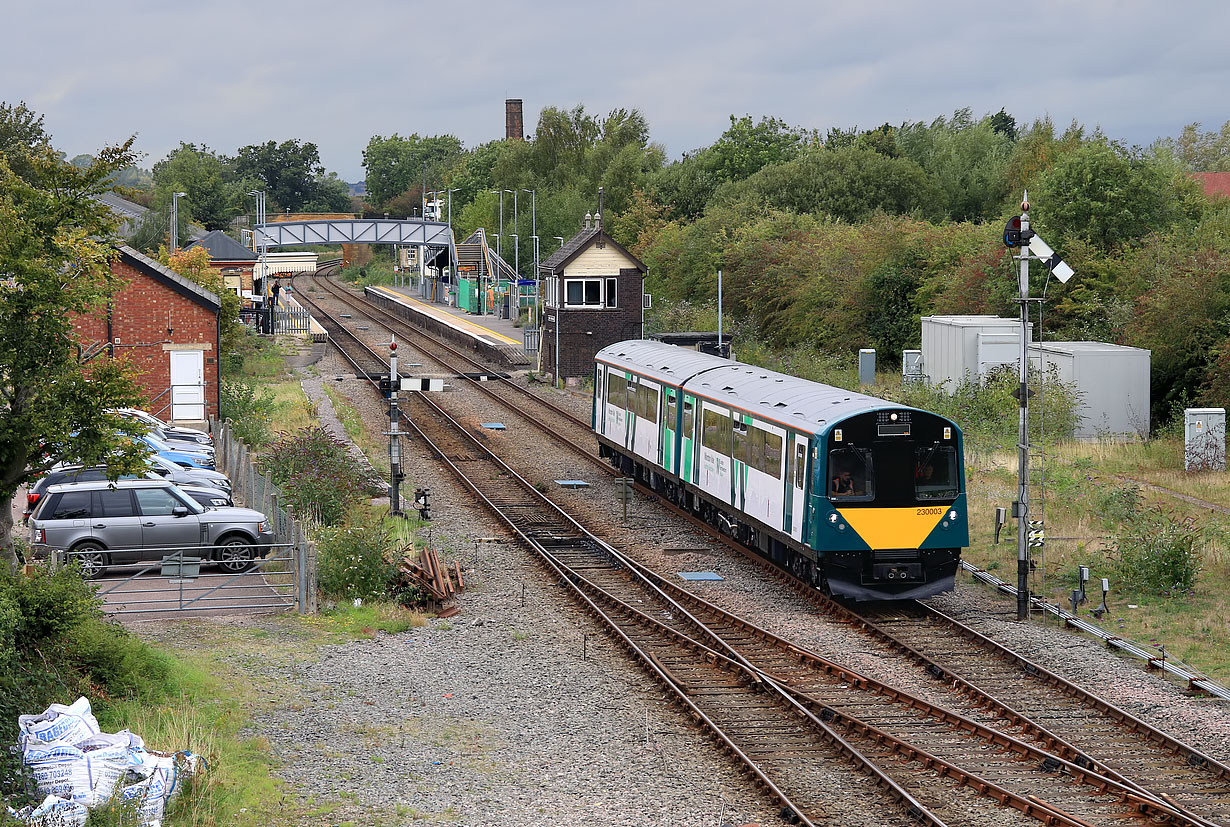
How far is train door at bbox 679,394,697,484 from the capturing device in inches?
957

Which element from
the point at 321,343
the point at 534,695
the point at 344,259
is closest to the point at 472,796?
the point at 534,695

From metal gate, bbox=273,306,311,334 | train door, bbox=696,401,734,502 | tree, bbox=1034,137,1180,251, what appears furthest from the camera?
metal gate, bbox=273,306,311,334

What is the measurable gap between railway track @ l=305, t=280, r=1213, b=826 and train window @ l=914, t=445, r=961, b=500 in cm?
322

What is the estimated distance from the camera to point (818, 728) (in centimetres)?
1372

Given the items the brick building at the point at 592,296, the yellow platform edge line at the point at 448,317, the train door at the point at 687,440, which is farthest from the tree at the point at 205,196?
the train door at the point at 687,440

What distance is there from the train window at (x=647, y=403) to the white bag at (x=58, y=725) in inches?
656

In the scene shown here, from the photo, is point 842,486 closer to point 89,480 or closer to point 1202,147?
point 89,480

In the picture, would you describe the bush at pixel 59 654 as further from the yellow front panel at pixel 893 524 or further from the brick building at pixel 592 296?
the brick building at pixel 592 296

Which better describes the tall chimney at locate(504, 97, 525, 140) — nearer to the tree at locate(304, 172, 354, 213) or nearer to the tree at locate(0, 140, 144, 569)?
the tree at locate(304, 172, 354, 213)

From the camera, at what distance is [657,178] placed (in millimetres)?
85125

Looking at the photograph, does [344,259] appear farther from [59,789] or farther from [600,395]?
[59,789]

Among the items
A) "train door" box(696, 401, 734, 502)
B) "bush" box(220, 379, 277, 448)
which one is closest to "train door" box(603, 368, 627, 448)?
"train door" box(696, 401, 734, 502)

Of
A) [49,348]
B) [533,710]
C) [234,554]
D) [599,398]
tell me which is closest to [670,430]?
[599,398]

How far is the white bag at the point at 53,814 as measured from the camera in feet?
32.2
